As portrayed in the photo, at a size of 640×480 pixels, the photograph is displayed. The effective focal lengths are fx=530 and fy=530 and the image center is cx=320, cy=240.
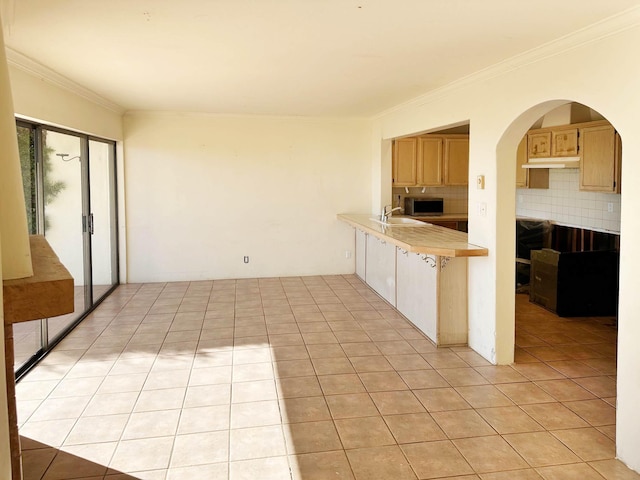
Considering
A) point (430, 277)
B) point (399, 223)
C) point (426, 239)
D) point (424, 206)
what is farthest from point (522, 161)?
point (430, 277)

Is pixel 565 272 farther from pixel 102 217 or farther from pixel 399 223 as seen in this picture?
pixel 102 217

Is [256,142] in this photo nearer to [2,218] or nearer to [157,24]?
[157,24]

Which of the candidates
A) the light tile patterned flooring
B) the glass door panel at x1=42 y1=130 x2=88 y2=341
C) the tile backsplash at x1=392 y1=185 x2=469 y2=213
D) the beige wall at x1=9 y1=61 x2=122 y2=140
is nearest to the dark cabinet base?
the light tile patterned flooring

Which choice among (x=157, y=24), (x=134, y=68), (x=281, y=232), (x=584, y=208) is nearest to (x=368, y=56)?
(x=157, y=24)

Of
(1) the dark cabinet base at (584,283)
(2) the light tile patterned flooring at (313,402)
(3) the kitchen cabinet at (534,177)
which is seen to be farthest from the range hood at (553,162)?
(2) the light tile patterned flooring at (313,402)

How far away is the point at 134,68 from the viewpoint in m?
4.44

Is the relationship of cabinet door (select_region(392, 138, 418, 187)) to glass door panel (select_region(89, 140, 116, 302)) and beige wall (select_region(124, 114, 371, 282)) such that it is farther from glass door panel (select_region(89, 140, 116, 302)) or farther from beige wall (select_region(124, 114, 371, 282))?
glass door panel (select_region(89, 140, 116, 302))

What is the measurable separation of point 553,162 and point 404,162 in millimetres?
2439

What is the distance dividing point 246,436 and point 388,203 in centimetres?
526

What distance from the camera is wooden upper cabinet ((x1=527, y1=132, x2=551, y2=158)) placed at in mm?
6594

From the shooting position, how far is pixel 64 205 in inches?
210

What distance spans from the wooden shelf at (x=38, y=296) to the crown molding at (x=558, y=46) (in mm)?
3045

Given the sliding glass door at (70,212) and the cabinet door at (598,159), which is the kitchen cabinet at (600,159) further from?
the sliding glass door at (70,212)

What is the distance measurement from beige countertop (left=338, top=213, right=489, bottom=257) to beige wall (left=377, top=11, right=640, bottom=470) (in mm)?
176
